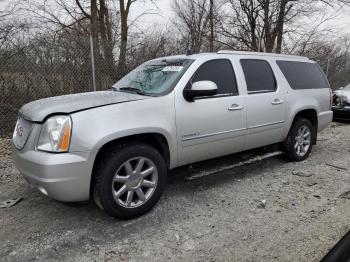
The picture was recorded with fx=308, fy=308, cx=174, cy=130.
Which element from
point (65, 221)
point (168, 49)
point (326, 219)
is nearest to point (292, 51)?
point (168, 49)

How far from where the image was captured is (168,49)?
31.5 feet

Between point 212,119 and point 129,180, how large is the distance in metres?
1.27

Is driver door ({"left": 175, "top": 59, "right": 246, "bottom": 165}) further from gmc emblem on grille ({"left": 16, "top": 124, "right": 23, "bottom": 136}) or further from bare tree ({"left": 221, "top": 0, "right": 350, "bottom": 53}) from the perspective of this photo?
bare tree ({"left": 221, "top": 0, "right": 350, "bottom": 53})

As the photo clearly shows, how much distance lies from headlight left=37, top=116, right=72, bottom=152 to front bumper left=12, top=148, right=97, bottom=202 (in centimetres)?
6

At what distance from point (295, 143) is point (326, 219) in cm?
202

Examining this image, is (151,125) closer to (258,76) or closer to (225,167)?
(225,167)

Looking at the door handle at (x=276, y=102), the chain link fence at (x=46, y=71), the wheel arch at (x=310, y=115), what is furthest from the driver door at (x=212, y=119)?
the chain link fence at (x=46, y=71)

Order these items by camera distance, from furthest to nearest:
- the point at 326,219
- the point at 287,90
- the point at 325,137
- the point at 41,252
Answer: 1. the point at 325,137
2. the point at 287,90
3. the point at 326,219
4. the point at 41,252

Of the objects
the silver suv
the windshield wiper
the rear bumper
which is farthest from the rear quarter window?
the windshield wiper

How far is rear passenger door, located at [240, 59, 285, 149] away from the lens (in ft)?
14.0

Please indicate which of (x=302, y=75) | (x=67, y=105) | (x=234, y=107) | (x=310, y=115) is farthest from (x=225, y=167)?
(x=67, y=105)

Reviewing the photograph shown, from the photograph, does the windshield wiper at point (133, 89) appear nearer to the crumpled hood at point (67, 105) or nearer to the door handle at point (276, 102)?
the crumpled hood at point (67, 105)

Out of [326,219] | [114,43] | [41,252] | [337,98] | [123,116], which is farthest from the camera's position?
[337,98]

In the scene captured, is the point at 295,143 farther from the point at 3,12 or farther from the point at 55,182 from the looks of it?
the point at 3,12
